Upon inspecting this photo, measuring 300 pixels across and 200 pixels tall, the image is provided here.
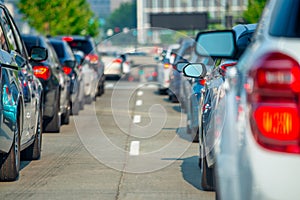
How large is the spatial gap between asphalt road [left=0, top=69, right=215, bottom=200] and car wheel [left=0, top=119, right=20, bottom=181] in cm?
8

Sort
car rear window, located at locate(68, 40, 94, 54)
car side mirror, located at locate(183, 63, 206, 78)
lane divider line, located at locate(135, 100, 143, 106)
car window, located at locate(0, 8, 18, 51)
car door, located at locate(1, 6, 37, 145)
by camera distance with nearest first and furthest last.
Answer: car side mirror, located at locate(183, 63, 206, 78) < car door, located at locate(1, 6, 37, 145) < car window, located at locate(0, 8, 18, 51) < lane divider line, located at locate(135, 100, 143, 106) < car rear window, located at locate(68, 40, 94, 54)

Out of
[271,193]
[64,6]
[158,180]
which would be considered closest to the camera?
[271,193]

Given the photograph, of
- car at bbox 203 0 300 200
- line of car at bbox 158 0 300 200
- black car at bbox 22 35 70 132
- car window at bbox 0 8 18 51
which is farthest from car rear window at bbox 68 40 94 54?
car at bbox 203 0 300 200

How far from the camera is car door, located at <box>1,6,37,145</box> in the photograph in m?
9.88

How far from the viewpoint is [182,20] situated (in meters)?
87.7

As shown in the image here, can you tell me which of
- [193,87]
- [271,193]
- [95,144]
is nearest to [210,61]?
[193,87]

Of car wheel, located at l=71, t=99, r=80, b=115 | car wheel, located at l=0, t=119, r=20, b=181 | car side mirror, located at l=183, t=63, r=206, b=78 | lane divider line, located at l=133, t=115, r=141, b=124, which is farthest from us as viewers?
car wheel, located at l=71, t=99, r=80, b=115

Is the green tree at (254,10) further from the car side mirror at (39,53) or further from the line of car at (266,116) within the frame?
the line of car at (266,116)

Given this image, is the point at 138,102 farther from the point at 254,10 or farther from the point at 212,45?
the point at 254,10

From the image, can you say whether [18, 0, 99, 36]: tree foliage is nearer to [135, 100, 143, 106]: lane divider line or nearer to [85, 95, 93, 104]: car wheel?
[135, 100, 143, 106]: lane divider line

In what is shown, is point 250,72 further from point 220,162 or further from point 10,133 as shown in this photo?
point 10,133

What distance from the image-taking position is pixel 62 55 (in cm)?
1942

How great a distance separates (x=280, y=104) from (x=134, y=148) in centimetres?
828

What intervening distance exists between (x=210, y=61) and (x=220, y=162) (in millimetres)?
7237
